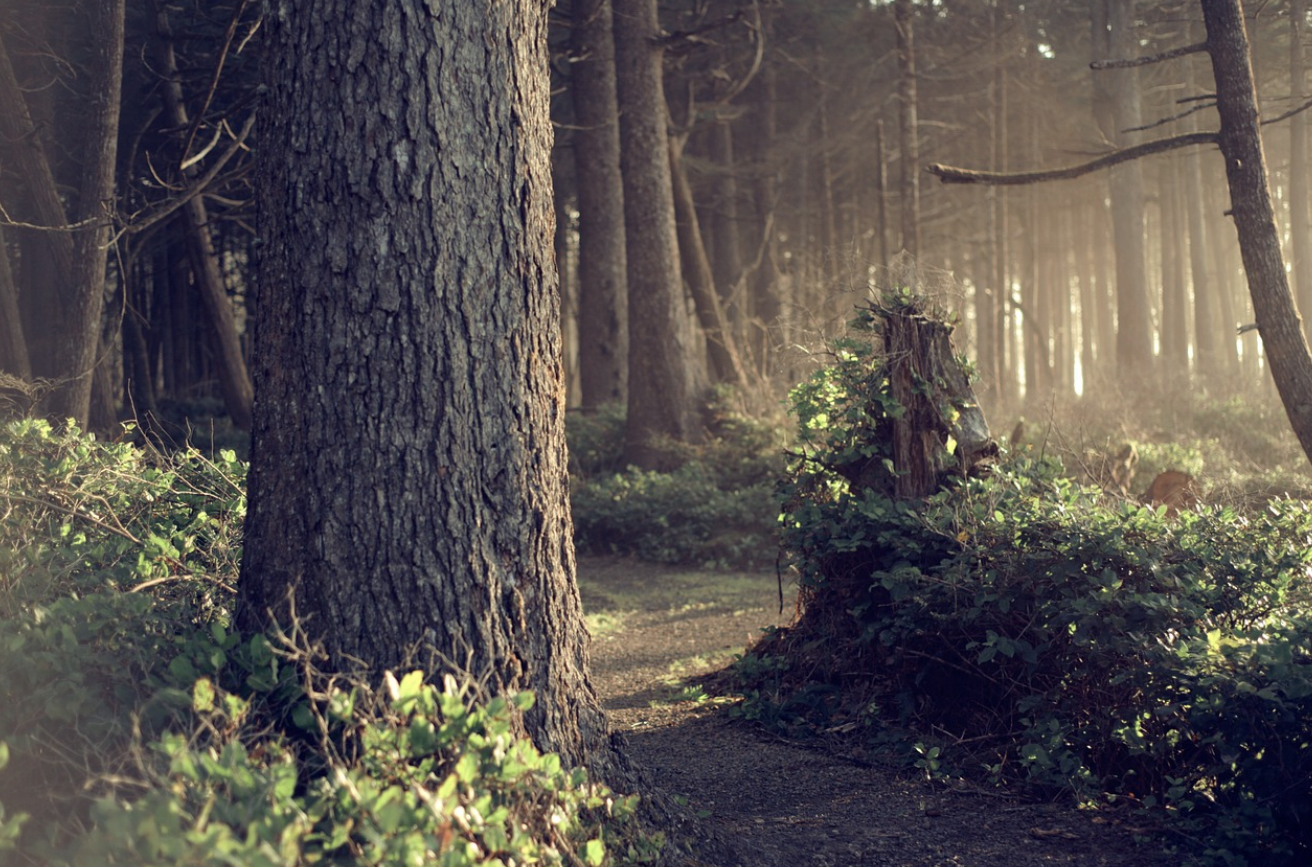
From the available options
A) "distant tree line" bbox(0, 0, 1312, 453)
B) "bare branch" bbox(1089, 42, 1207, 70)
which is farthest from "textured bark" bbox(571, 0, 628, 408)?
"bare branch" bbox(1089, 42, 1207, 70)

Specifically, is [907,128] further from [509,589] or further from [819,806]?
[509,589]

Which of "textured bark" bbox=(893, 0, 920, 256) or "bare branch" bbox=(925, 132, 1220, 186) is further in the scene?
"textured bark" bbox=(893, 0, 920, 256)

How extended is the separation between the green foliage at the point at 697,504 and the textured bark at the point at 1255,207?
5.05m

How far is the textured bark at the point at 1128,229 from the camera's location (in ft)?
65.2

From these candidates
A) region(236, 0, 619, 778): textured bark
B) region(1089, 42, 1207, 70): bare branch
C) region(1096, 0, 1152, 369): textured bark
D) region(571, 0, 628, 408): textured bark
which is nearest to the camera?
region(236, 0, 619, 778): textured bark

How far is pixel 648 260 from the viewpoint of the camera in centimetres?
1415

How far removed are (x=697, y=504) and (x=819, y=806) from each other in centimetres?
760

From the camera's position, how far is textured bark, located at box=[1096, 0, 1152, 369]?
1986cm

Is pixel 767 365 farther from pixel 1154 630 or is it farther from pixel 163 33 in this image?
pixel 1154 630

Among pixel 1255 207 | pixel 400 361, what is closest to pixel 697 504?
pixel 1255 207

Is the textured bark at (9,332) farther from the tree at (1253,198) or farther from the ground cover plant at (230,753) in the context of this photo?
the tree at (1253,198)

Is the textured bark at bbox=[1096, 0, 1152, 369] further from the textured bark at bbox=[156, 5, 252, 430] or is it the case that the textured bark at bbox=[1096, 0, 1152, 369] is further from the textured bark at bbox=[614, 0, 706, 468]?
the textured bark at bbox=[156, 5, 252, 430]

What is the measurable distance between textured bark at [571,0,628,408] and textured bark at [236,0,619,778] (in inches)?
508

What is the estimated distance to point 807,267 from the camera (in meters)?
18.5
